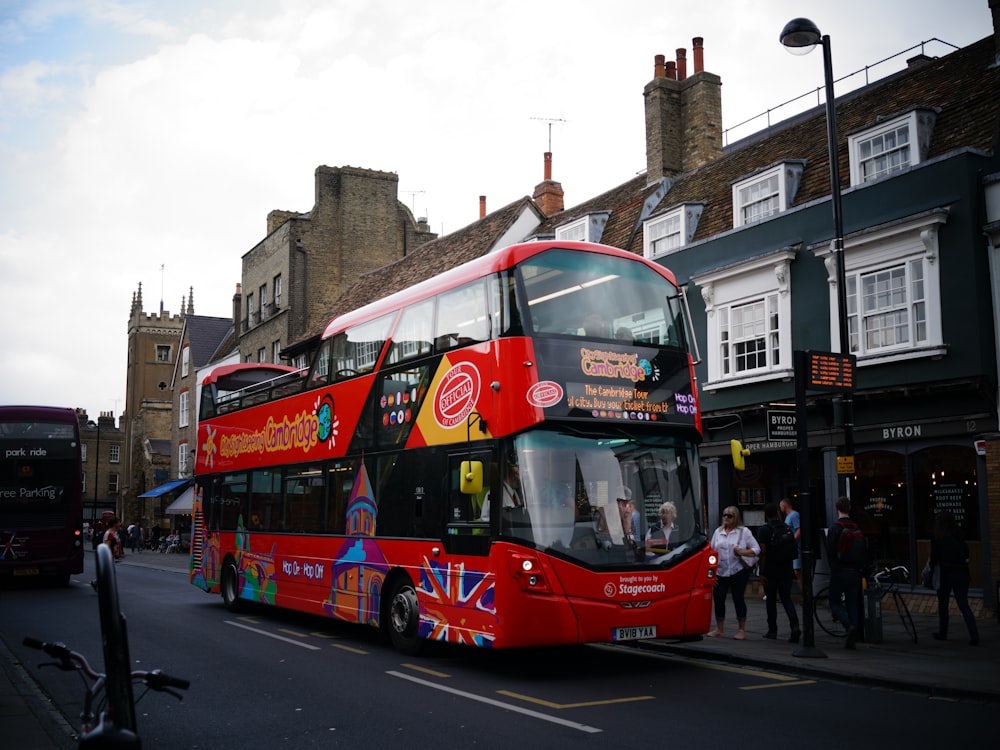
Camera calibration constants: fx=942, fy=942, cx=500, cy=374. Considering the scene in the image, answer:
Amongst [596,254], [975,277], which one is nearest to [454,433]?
[596,254]

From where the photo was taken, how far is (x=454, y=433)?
35.7ft

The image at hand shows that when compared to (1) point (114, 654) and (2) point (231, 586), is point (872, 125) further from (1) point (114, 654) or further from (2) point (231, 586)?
(1) point (114, 654)

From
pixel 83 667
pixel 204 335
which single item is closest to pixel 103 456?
pixel 204 335

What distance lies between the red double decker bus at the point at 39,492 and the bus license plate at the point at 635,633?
672 inches

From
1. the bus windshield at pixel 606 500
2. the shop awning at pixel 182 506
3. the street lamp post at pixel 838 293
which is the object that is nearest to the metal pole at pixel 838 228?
the street lamp post at pixel 838 293

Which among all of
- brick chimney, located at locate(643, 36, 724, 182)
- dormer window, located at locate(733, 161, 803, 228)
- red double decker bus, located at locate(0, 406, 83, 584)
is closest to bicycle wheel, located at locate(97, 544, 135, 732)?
dormer window, located at locate(733, 161, 803, 228)

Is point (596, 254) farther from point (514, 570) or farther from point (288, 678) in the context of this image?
point (288, 678)

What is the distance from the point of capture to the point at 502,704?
337 inches

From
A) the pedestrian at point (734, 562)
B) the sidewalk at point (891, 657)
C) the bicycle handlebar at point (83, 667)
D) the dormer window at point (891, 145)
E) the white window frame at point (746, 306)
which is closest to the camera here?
the bicycle handlebar at point (83, 667)

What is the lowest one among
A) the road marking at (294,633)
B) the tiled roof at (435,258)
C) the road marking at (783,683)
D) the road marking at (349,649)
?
the road marking at (294,633)

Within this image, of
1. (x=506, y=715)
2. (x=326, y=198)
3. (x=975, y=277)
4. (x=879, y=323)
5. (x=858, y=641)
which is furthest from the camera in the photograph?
(x=326, y=198)

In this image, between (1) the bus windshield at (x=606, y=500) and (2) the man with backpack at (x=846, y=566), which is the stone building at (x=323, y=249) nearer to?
(2) the man with backpack at (x=846, y=566)

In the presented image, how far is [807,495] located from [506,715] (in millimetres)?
5152

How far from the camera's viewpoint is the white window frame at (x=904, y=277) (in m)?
16.3
